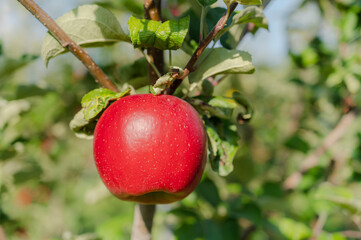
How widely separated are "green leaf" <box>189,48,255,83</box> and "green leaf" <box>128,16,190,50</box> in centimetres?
13

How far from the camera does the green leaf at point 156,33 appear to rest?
0.59 m

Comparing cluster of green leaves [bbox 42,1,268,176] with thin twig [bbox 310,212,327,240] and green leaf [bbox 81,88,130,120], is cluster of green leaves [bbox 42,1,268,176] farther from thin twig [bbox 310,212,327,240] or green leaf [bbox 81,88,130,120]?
thin twig [bbox 310,212,327,240]

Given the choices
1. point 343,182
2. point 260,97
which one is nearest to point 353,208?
point 343,182

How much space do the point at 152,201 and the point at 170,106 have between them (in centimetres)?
19

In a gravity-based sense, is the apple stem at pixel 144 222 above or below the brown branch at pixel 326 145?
above

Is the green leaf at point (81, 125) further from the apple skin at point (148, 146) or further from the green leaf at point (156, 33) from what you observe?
the green leaf at point (156, 33)

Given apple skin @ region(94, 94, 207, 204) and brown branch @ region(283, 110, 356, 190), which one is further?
brown branch @ region(283, 110, 356, 190)

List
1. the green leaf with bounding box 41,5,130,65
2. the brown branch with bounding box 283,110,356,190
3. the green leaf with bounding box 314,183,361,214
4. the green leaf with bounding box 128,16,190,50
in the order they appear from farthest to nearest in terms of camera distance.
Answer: the brown branch with bounding box 283,110,356,190 → the green leaf with bounding box 314,183,361,214 → the green leaf with bounding box 41,5,130,65 → the green leaf with bounding box 128,16,190,50

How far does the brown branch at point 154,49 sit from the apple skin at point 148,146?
0.29 ft

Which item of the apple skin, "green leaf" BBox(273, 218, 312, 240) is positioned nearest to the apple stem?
the apple skin

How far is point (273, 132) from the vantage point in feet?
7.38

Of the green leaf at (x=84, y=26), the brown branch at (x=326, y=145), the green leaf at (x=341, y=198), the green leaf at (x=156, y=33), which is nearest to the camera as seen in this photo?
the green leaf at (x=156, y=33)

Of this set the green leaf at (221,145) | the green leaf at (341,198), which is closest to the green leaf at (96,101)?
the green leaf at (221,145)

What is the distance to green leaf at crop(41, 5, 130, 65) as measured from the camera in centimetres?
71
